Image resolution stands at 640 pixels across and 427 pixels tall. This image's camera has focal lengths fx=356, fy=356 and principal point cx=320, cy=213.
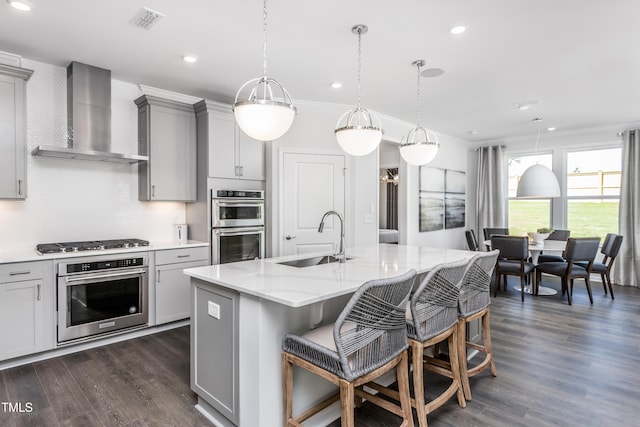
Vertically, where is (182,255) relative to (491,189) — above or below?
below

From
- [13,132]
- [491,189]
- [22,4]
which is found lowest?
[491,189]

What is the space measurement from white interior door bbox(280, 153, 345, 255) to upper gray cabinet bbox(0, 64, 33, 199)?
2603mm

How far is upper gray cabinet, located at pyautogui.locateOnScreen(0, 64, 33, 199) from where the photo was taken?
3.01 metres

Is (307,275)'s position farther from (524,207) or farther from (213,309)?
(524,207)

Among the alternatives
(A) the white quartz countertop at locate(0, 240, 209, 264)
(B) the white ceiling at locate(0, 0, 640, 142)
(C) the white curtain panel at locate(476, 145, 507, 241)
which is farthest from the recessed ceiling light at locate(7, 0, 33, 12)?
(C) the white curtain panel at locate(476, 145, 507, 241)

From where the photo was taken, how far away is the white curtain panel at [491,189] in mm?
7277

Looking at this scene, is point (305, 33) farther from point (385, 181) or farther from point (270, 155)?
point (385, 181)

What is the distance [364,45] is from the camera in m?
3.07

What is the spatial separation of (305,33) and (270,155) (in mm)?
1925


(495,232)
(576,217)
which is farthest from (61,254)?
(576,217)

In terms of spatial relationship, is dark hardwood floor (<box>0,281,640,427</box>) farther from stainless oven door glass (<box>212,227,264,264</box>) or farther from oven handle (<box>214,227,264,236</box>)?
oven handle (<box>214,227,264,236</box>)

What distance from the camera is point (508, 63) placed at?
3436mm

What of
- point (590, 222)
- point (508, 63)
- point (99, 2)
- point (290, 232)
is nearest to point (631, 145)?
point (590, 222)

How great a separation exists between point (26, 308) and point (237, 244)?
198 cm
